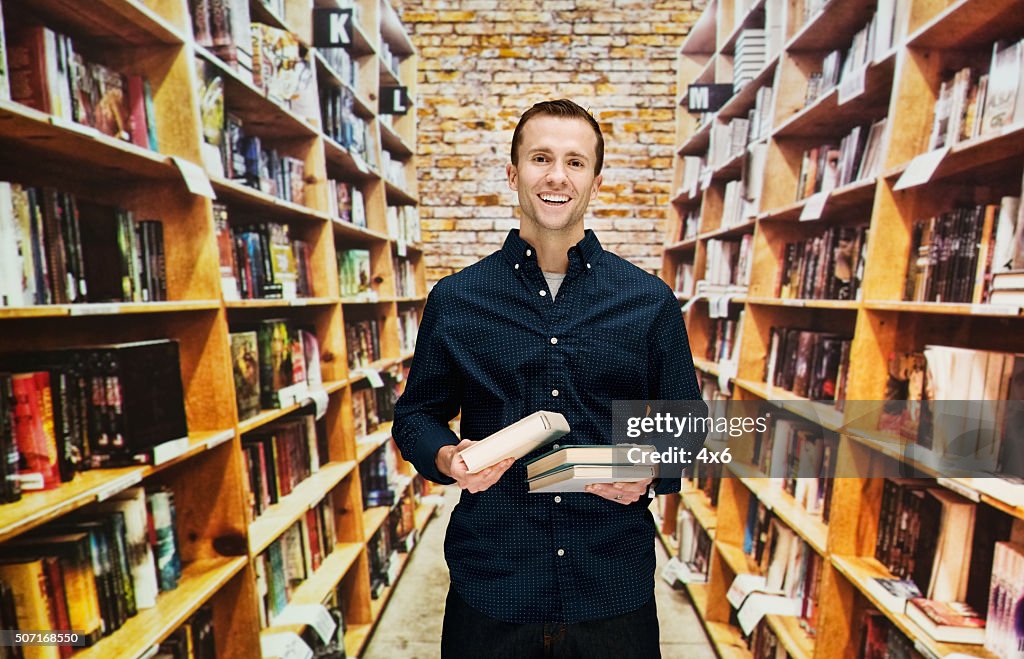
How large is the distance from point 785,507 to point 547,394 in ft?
4.45

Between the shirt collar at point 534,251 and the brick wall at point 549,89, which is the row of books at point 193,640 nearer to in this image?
the shirt collar at point 534,251

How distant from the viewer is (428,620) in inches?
106

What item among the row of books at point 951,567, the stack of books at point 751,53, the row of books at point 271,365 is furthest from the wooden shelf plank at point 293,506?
the stack of books at point 751,53

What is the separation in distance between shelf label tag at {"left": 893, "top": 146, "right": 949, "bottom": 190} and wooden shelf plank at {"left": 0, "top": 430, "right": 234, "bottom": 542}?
192cm

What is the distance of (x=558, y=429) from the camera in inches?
37.7

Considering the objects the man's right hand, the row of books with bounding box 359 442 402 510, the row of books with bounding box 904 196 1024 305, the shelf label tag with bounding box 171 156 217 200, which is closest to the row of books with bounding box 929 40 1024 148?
the row of books with bounding box 904 196 1024 305

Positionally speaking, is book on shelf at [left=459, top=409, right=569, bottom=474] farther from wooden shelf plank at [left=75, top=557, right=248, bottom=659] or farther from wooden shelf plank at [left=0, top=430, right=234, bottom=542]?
wooden shelf plank at [left=75, top=557, right=248, bottom=659]

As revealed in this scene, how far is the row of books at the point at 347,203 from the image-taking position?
106 inches

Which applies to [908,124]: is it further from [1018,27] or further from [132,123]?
[132,123]

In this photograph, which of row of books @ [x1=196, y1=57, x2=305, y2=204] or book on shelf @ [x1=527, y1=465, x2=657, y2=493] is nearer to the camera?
book on shelf @ [x1=527, y1=465, x2=657, y2=493]

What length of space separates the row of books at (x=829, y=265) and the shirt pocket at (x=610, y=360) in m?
1.00

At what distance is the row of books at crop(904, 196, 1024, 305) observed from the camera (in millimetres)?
1224

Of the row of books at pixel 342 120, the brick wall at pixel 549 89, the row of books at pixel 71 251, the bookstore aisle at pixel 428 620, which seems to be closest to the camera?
the row of books at pixel 71 251

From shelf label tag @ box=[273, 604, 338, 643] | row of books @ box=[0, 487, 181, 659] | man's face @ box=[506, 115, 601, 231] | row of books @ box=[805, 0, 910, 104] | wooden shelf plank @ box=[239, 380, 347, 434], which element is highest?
row of books @ box=[805, 0, 910, 104]
